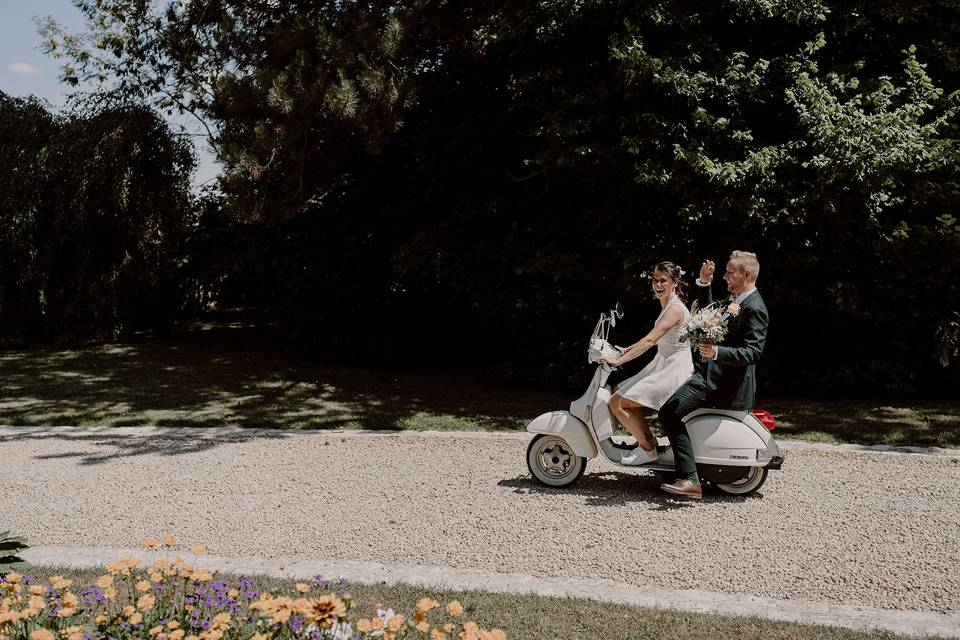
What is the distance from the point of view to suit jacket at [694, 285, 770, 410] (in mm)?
5477

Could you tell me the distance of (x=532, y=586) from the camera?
168 inches

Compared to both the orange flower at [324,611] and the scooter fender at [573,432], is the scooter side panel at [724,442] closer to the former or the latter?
the scooter fender at [573,432]

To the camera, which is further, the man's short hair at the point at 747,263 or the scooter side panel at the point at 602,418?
the scooter side panel at the point at 602,418

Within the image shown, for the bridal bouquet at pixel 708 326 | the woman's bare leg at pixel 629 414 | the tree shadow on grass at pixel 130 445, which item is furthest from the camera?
the tree shadow on grass at pixel 130 445

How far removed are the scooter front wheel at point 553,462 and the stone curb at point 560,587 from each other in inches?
66.7

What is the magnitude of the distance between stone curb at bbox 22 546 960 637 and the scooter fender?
65.5 inches

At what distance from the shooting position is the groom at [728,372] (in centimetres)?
549

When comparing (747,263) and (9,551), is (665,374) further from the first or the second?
(9,551)

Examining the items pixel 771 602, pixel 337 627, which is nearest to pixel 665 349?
pixel 771 602

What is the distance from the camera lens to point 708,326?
5398 mm

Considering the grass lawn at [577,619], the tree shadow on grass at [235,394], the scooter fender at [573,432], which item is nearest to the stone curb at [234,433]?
the tree shadow on grass at [235,394]

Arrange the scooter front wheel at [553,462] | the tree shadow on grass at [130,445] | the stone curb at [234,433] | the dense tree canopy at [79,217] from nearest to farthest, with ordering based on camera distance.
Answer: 1. the scooter front wheel at [553,462]
2. the tree shadow on grass at [130,445]
3. the stone curb at [234,433]
4. the dense tree canopy at [79,217]

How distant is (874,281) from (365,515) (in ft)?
26.1

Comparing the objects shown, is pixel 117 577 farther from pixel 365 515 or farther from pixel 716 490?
pixel 716 490
